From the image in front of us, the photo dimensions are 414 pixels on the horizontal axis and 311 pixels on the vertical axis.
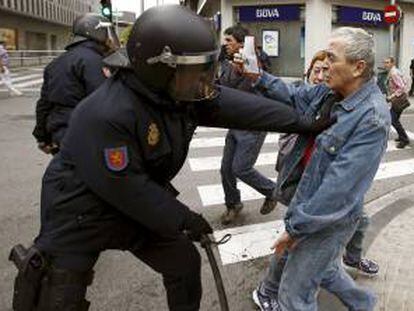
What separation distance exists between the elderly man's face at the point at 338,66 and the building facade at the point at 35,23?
3666cm

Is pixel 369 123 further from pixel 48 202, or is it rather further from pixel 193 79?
pixel 48 202

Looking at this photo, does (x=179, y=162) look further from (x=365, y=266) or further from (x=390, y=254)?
(x=390, y=254)

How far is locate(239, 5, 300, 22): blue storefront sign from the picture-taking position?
20.2 meters

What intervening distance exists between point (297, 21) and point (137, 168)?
1880cm

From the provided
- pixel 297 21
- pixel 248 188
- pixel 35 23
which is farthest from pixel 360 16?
pixel 35 23

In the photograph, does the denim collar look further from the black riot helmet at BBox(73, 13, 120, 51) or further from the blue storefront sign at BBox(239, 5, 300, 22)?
the blue storefront sign at BBox(239, 5, 300, 22)

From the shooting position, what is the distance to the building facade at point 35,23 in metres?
46.8

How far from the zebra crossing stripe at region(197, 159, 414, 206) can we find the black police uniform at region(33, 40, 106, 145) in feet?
8.49

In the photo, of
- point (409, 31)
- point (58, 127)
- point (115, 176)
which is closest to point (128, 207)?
point (115, 176)

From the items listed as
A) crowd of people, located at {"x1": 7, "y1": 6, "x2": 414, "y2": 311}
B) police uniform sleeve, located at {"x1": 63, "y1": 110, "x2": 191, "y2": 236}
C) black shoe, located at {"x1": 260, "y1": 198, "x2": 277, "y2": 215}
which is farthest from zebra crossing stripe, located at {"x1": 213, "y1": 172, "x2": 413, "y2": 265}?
police uniform sleeve, located at {"x1": 63, "y1": 110, "x2": 191, "y2": 236}

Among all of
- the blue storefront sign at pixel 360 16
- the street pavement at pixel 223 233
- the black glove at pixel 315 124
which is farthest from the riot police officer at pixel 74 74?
the blue storefront sign at pixel 360 16

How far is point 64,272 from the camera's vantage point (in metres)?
2.46

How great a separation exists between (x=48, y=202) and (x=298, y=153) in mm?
1204

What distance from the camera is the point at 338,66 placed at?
2684mm
